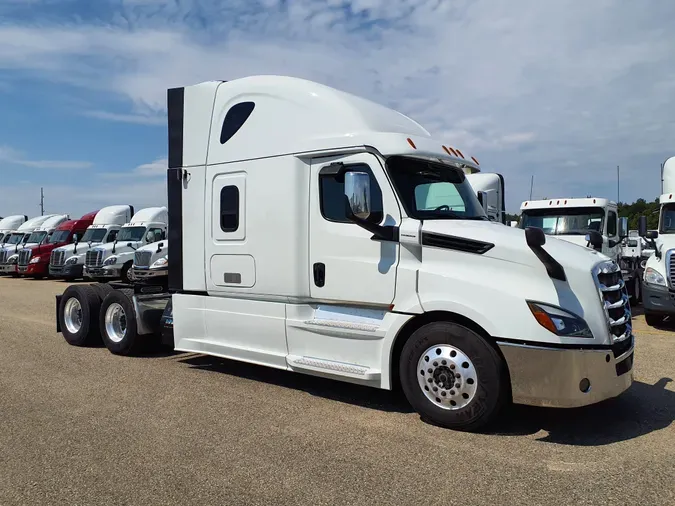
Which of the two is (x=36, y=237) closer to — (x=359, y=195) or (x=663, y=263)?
(x=663, y=263)

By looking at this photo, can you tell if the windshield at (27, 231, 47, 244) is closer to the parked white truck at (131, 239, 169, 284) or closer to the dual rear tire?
the parked white truck at (131, 239, 169, 284)

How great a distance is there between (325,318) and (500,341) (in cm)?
182

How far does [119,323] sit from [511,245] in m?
5.98

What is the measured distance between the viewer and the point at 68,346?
356 inches

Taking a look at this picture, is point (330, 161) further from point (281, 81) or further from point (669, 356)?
point (669, 356)

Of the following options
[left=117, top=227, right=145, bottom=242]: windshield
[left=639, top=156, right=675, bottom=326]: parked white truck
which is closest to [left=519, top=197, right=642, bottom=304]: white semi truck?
[left=639, top=156, right=675, bottom=326]: parked white truck

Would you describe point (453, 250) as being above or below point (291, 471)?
above

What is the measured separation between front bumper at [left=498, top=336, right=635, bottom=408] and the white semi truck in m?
8.51

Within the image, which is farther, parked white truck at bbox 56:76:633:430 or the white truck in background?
the white truck in background

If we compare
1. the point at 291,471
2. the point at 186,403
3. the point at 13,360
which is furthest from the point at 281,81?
the point at 13,360

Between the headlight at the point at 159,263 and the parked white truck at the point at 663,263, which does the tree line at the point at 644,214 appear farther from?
the headlight at the point at 159,263

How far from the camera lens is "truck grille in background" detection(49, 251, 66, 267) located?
23.9 metres

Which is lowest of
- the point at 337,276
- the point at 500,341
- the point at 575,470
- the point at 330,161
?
the point at 575,470

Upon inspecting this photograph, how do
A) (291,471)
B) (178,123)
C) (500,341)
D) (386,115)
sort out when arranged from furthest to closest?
(178,123)
(386,115)
(500,341)
(291,471)
